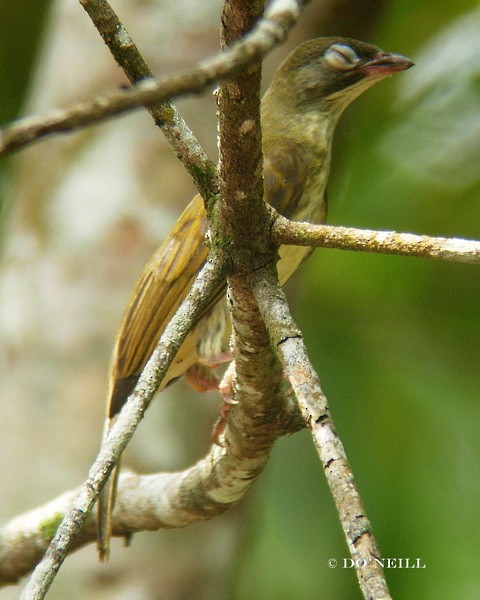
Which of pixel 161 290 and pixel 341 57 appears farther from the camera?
pixel 341 57

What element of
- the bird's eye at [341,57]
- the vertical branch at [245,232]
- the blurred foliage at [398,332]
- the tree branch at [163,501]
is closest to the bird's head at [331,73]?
the bird's eye at [341,57]

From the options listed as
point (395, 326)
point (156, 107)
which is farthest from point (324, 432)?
point (395, 326)

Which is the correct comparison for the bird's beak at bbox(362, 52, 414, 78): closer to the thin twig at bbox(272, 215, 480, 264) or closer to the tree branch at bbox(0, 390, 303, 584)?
the tree branch at bbox(0, 390, 303, 584)

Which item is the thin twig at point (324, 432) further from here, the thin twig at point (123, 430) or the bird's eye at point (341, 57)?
the bird's eye at point (341, 57)

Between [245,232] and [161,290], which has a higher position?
[161,290]

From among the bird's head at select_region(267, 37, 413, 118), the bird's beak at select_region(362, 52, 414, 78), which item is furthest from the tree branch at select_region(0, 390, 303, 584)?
the bird's beak at select_region(362, 52, 414, 78)

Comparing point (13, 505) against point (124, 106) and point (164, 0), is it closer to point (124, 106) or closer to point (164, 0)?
point (164, 0)

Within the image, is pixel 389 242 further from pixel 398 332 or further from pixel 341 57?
pixel 398 332

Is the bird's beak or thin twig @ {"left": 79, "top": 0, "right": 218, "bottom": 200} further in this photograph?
the bird's beak
